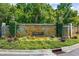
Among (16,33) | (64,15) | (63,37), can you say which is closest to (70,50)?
(63,37)

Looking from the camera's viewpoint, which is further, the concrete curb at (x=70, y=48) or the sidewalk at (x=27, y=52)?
the concrete curb at (x=70, y=48)

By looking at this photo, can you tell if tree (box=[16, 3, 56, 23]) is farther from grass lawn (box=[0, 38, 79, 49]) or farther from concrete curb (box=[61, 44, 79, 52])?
concrete curb (box=[61, 44, 79, 52])

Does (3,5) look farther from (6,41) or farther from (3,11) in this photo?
(6,41)

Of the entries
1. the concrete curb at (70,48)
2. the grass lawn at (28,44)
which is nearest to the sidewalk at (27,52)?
the grass lawn at (28,44)

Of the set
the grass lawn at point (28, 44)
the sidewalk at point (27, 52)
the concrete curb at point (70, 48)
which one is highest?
the grass lawn at point (28, 44)

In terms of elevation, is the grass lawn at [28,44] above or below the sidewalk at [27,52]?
above

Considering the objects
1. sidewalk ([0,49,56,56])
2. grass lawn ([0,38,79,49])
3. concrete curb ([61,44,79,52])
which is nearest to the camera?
sidewalk ([0,49,56,56])

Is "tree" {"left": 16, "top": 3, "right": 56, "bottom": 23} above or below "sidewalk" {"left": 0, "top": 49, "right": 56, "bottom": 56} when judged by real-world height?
above

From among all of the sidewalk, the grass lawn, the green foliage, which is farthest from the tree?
the sidewalk

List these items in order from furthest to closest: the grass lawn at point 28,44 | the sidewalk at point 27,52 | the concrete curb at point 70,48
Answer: the concrete curb at point 70,48, the grass lawn at point 28,44, the sidewalk at point 27,52

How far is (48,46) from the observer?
8219 mm

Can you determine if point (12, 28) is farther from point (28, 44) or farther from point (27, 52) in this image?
point (27, 52)

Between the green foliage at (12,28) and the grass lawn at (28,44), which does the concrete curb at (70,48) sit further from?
the green foliage at (12,28)

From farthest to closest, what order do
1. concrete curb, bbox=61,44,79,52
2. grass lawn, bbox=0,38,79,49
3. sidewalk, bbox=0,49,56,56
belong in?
concrete curb, bbox=61,44,79,52, grass lawn, bbox=0,38,79,49, sidewalk, bbox=0,49,56,56
